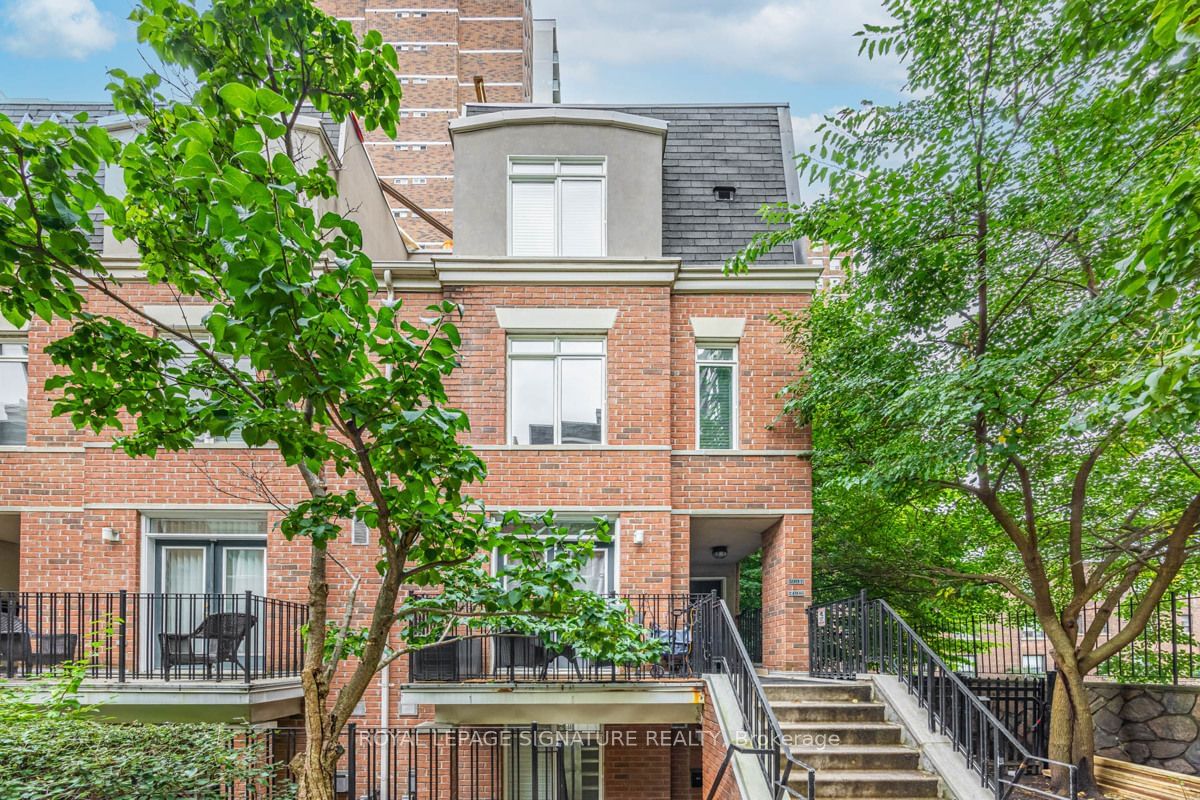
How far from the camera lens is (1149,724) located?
10508 mm

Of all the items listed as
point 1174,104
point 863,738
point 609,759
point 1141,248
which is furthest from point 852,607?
A: point 1141,248

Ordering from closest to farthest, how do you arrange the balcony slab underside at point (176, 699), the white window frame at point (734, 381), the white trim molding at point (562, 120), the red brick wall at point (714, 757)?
the red brick wall at point (714, 757) < the balcony slab underside at point (176, 699) < the white window frame at point (734, 381) < the white trim molding at point (562, 120)

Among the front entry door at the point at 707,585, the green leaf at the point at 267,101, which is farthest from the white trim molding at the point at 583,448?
the green leaf at the point at 267,101

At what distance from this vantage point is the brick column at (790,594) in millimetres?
11320

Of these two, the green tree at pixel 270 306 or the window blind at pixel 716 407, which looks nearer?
the green tree at pixel 270 306

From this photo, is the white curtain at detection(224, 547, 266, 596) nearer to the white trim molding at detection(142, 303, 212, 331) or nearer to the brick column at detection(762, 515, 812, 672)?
the white trim molding at detection(142, 303, 212, 331)

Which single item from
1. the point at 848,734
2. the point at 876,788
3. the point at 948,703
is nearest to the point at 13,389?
the point at 848,734

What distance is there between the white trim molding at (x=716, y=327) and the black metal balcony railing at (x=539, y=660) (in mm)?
3763

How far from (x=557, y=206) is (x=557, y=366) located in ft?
7.91

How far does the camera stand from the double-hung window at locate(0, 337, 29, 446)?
1180cm

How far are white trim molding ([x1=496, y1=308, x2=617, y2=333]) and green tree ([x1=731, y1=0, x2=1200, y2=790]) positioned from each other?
282cm

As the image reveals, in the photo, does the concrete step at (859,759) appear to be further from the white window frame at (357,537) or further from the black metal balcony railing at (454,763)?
the white window frame at (357,537)

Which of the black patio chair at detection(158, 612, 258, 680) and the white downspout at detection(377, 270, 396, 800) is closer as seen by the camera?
the black patio chair at detection(158, 612, 258, 680)

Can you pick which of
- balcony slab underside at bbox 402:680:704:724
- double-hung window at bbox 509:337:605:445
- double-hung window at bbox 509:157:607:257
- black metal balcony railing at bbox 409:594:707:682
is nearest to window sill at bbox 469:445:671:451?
double-hung window at bbox 509:337:605:445
